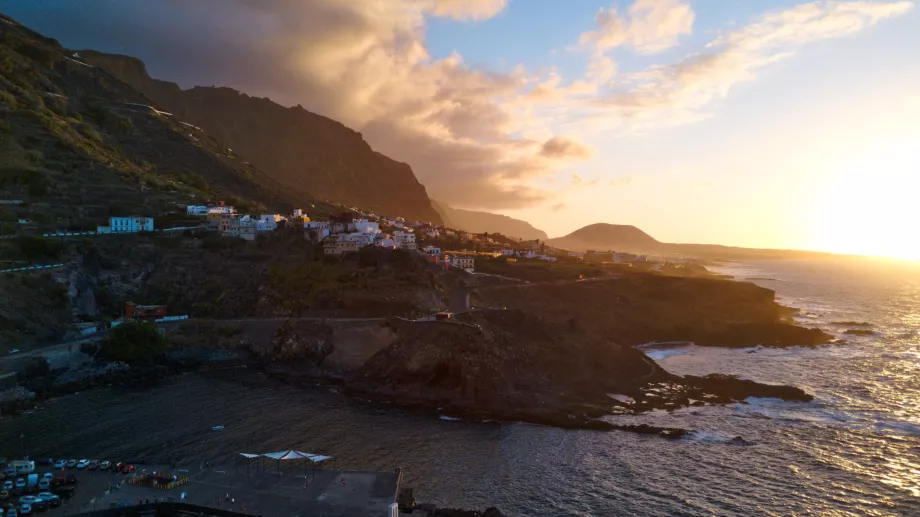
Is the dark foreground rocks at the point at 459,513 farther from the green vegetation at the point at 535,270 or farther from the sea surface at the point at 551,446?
the green vegetation at the point at 535,270

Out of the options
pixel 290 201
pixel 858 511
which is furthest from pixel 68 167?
pixel 858 511

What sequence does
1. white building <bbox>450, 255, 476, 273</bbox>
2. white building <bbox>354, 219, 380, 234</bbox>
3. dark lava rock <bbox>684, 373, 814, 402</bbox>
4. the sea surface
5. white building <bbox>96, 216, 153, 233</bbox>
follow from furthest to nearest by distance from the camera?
white building <bbox>354, 219, 380, 234</bbox>, white building <bbox>450, 255, 476, 273</bbox>, white building <bbox>96, 216, 153, 233</bbox>, dark lava rock <bbox>684, 373, 814, 402</bbox>, the sea surface

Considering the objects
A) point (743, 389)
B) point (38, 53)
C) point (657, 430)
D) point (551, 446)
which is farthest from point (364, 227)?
point (38, 53)

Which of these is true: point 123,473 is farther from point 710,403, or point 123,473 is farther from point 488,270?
point 488,270

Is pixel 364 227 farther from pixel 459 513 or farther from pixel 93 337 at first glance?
pixel 459 513

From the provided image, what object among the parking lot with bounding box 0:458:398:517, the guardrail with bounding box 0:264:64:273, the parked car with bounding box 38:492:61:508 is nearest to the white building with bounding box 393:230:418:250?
the guardrail with bounding box 0:264:64:273

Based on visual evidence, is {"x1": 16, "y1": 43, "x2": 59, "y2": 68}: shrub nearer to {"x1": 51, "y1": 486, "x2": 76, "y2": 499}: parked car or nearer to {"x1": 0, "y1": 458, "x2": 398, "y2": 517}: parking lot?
{"x1": 0, "y1": 458, "x2": 398, "y2": 517}: parking lot
